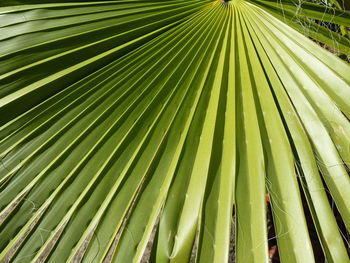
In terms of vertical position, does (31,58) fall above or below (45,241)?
above

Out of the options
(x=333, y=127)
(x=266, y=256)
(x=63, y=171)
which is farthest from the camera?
(x=63, y=171)

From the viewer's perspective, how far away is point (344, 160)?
0.78 metres

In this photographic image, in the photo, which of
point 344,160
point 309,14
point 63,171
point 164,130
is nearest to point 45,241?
point 63,171

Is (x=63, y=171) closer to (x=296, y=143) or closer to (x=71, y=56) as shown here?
(x=71, y=56)

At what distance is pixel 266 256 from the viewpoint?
0.71 m

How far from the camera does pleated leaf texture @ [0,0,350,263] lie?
0.78m

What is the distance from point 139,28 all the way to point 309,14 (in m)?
0.54

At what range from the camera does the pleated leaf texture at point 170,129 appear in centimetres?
78

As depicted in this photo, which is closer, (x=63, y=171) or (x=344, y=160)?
(x=344, y=160)

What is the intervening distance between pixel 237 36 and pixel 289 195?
1.93 feet

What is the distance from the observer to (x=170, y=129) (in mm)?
968

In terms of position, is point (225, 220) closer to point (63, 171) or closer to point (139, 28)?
point (63, 171)

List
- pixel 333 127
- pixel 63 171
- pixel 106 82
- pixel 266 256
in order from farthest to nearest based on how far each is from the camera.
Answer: pixel 106 82
pixel 63 171
pixel 333 127
pixel 266 256

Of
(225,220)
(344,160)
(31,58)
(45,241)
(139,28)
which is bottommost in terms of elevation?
(45,241)
